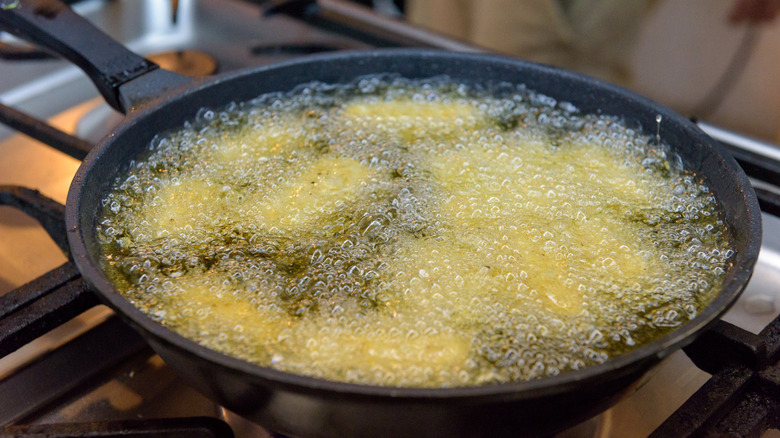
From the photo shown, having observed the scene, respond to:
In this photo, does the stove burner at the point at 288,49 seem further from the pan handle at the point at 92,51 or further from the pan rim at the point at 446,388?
the pan rim at the point at 446,388

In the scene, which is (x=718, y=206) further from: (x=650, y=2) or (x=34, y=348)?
(x=650, y=2)

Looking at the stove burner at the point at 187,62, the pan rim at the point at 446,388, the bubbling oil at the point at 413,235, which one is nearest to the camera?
the pan rim at the point at 446,388

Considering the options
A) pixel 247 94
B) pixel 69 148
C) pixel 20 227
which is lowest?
pixel 20 227

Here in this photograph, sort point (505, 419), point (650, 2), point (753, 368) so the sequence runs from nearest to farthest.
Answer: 1. point (505, 419)
2. point (753, 368)
3. point (650, 2)

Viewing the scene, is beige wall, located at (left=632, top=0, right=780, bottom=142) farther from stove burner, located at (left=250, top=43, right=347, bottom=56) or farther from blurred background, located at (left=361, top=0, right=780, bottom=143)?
stove burner, located at (left=250, top=43, right=347, bottom=56)

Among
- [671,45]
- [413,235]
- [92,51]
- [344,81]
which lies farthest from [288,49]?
[671,45]

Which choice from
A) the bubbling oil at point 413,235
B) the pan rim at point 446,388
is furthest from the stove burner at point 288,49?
the pan rim at point 446,388

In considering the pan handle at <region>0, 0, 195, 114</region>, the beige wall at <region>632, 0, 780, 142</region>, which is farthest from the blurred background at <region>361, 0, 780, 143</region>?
the pan handle at <region>0, 0, 195, 114</region>

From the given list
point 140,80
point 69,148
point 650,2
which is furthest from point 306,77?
point 650,2
